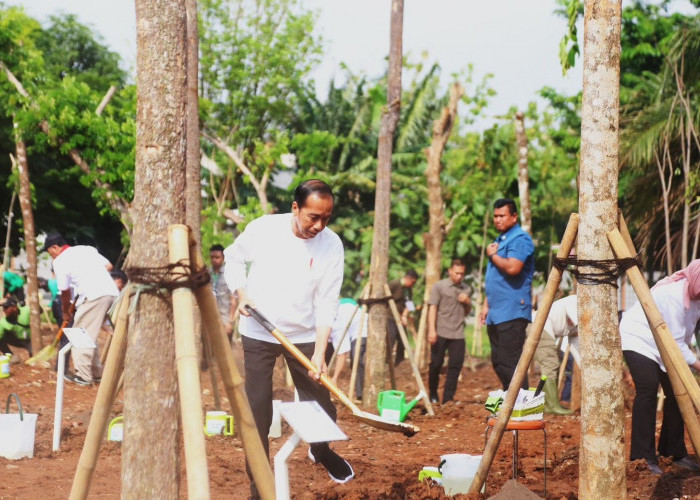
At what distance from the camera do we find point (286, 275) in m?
5.49

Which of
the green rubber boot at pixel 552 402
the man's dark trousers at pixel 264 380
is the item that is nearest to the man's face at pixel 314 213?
the man's dark trousers at pixel 264 380

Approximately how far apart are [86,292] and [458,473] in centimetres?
683

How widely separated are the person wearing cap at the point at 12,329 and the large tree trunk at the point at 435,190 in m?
5.77

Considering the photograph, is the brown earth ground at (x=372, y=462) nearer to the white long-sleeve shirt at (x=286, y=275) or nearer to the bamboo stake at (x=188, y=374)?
the white long-sleeve shirt at (x=286, y=275)

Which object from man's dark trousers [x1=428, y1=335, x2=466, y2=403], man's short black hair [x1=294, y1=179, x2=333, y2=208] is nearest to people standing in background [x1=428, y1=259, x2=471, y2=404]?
man's dark trousers [x1=428, y1=335, x2=466, y2=403]

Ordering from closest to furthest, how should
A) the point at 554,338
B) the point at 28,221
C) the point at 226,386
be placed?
1. the point at 226,386
2. the point at 554,338
3. the point at 28,221

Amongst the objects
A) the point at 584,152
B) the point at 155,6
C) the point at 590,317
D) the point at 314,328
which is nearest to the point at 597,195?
the point at 584,152

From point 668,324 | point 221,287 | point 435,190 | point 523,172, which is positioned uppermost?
point 523,172

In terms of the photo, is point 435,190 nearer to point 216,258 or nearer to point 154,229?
point 216,258

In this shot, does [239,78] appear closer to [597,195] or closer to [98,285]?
[98,285]

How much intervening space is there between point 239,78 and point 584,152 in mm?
17725

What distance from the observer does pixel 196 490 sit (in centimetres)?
318

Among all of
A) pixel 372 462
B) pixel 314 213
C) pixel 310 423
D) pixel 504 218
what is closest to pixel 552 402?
pixel 504 218

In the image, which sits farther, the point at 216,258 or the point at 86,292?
the point at 216,258
